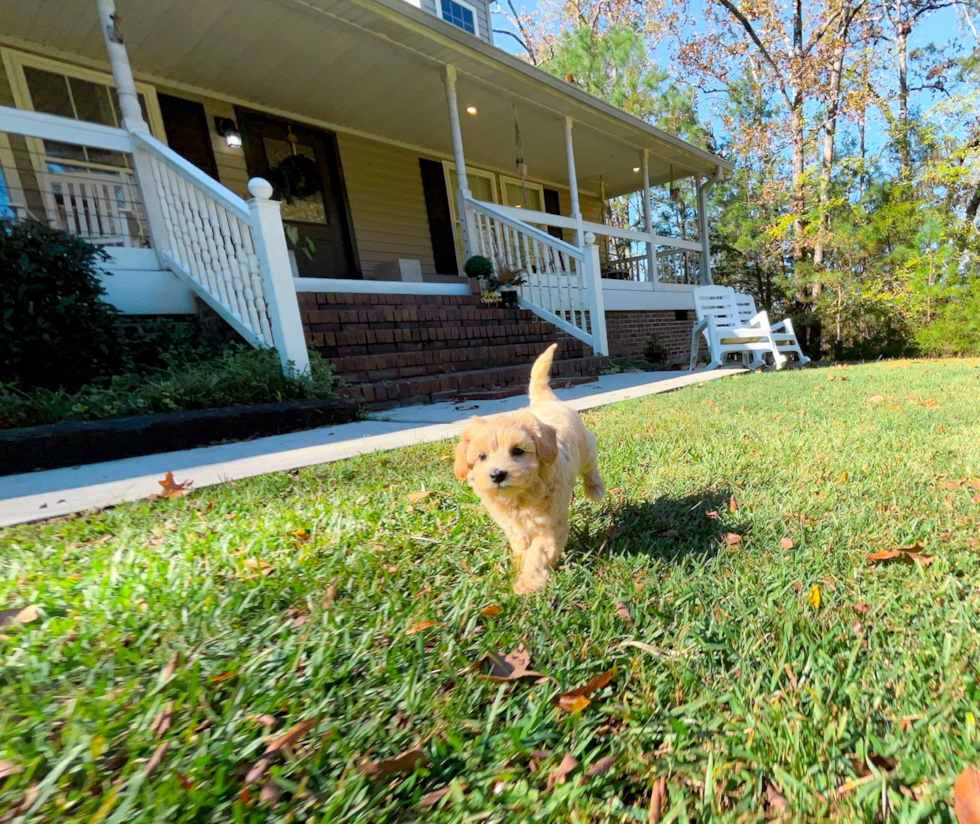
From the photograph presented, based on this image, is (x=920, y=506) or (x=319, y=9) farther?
(x=319, y=9)

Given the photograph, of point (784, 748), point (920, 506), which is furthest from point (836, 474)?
point (784, 748)

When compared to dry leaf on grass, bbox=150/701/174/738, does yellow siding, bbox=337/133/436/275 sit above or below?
above

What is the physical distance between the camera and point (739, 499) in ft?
7.10

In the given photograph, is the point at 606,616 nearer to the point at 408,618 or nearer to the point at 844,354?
the point at 408,618

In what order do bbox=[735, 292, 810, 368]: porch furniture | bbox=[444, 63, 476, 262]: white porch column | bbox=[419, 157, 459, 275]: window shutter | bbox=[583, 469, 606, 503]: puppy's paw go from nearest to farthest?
bbox=[583, 469, 606, 503]: puppy's paw < bbox=[444, 63, 476, 262]: white porch column < bbox=[735, 292, 810, 368]: porch furniture < bbox=[419, 157, 459, 275]: window shutter

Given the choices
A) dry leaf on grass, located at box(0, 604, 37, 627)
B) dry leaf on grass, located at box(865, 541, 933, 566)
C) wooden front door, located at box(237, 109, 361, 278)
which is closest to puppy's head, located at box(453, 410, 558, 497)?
dry leaf on grass, located at box(865, 541, 933, 566)

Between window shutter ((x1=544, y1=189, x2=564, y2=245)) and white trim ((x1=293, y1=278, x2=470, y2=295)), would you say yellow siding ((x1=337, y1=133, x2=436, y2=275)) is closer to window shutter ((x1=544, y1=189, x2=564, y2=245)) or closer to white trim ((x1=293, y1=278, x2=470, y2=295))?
white trim ((x1=293, y1=278, x2=470, y2=295))

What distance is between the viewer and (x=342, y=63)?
7.38 meters

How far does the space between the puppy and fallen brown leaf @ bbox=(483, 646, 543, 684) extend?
324 mm

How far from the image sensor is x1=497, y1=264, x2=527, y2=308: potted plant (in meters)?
7.89

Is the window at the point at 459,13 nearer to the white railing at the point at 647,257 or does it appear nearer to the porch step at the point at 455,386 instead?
the white railing at the point at 647,257

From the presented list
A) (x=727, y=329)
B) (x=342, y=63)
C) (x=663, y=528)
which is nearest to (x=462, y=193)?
(x=342, y=63)

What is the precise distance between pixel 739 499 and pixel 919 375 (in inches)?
225

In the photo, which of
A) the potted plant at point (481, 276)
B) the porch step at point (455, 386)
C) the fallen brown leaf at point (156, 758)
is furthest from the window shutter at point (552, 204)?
the fallen brown leaf at point (156, 758)
